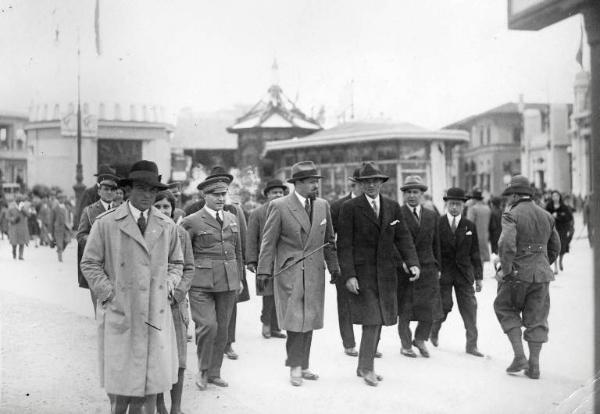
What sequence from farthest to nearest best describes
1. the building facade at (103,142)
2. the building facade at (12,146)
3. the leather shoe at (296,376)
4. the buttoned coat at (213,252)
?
1. the building facade at (103,142)
2. the building facade at (12,146)
3. the buttoned coat at (213,252)
4. the leather shoe at (296,376)

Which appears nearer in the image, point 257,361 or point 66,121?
point 257,361

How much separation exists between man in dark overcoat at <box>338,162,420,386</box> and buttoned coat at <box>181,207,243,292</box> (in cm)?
98

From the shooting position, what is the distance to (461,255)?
696cm

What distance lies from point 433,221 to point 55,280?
25.6 feet

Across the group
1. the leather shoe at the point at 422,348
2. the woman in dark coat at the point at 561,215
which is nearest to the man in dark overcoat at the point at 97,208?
the leather shoe at the point at 422,348

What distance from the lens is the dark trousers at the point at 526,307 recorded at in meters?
5.85

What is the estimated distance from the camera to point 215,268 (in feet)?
18.5

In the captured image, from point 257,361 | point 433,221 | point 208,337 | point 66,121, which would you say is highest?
point 66,121

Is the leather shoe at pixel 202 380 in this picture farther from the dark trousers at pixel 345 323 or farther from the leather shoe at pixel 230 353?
the dark trousers at pixel 345 323

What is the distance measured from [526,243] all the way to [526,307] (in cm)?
59

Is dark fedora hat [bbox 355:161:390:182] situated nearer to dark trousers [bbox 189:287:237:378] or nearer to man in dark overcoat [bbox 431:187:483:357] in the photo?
man in dark overcoat [bbox 431:187:483:357]

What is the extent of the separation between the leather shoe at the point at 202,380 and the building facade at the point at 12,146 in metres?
2.60

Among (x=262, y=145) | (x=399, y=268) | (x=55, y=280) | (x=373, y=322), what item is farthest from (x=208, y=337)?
(x=262, y=145)

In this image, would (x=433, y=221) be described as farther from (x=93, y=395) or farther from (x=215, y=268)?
(x=93, y=395)
